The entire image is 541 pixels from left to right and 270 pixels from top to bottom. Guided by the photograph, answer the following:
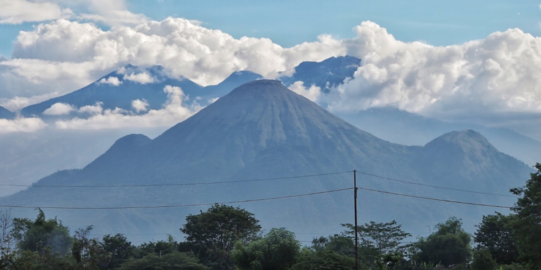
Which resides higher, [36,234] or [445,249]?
[36,234]

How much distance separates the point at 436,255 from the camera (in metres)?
77.6

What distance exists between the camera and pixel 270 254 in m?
58.6

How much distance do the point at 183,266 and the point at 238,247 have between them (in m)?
5.32

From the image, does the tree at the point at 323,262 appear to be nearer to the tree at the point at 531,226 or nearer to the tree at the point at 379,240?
the tree at the point at 531,226

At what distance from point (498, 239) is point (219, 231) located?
30441 millimetres

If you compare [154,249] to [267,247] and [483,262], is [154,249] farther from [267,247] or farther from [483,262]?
[483,262]

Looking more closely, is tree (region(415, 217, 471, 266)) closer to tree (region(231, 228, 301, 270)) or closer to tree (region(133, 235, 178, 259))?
tree (region(231, 228, 301, 270))

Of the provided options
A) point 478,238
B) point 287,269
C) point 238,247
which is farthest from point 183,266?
point 478,238

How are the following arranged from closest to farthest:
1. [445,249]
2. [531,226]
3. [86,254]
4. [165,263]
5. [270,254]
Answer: [531,226] < [270,254] < [86,254] < [165,263] < [445,249]

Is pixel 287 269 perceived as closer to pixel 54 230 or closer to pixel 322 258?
pixel 322 258

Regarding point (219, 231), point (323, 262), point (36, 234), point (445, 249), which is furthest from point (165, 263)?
point (445, 249)

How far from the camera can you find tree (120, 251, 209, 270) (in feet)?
197

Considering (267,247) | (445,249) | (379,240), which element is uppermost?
(379,240)

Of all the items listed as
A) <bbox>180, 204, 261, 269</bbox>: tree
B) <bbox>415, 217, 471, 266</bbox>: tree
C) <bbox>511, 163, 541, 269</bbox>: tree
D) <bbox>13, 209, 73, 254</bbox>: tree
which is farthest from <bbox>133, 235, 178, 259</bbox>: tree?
<bbox>511, 163, 541, 269</bbox>: tree
